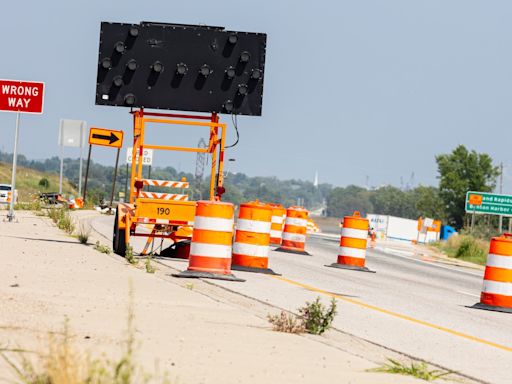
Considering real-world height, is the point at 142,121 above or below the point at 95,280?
above

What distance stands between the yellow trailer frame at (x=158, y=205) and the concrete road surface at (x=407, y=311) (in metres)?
0.70

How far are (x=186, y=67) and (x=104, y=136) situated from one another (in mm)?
22710

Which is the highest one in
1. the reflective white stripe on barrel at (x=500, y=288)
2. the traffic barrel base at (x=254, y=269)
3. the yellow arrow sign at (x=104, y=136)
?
the yellow arrow sign at (x=104, y=136)

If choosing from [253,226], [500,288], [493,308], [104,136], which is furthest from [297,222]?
[104,136]

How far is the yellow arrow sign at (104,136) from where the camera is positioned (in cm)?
4325

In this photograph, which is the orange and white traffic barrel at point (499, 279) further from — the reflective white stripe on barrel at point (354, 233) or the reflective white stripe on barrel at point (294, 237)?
the reflective white stripe on barrel at point (294, 237)

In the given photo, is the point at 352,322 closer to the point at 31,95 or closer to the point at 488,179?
the point at 31,95

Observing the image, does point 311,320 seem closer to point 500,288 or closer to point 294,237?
point 500,288

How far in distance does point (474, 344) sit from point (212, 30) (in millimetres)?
11420

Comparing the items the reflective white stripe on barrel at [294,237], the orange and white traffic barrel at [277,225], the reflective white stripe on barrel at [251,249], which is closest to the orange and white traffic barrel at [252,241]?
the reflective white stripe on barrel at [251,249]

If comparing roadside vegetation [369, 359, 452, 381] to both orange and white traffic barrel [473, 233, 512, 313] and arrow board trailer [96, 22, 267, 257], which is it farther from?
arrow board trailer [96, 22, 267, 257]

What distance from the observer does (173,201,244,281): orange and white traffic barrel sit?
1694cm

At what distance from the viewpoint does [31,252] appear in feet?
60.1

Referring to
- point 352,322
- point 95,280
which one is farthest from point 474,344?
point 95,280
